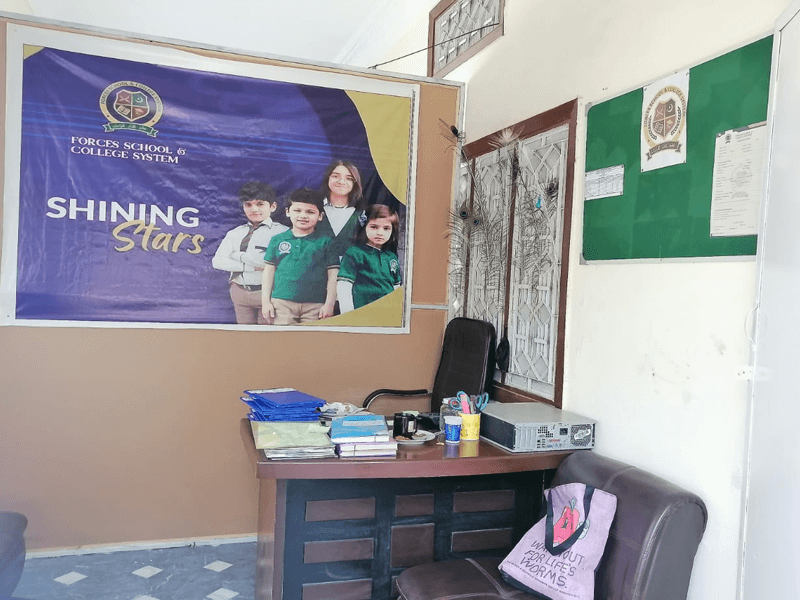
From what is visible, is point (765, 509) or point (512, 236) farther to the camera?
point (512, 236)

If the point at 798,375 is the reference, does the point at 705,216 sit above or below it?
above

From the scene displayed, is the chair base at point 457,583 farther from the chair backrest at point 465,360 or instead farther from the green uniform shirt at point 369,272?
the green uniform shirt at point 369,272

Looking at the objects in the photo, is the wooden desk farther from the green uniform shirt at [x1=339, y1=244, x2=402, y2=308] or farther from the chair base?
the green uniform shirt at [x1=339, y1=244, x2=402, y2=308]

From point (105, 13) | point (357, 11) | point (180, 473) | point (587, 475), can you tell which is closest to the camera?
point (587, 475)

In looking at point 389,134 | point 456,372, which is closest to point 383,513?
point 456,372

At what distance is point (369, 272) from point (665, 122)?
2.02m

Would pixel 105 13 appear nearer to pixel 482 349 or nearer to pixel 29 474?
pixel 29 474

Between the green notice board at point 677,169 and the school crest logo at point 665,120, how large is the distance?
0.04m

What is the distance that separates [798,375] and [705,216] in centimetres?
69

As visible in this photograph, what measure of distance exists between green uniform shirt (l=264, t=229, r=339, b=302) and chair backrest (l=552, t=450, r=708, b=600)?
7.24 ft

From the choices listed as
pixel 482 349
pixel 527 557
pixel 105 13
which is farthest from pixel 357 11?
pixel 527 557

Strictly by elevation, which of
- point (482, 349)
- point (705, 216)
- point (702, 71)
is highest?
point (702, 71)

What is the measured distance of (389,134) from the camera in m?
3.92

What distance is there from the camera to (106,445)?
3498 millimetres
